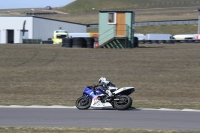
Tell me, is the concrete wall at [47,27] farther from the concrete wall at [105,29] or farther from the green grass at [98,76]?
the green grass at [98,76]

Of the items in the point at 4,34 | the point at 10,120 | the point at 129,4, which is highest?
the point at 129,4

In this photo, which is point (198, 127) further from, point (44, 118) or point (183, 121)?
point (44, 118)

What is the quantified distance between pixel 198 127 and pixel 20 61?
20.4 m

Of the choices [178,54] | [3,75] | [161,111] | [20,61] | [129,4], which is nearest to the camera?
[161,111]

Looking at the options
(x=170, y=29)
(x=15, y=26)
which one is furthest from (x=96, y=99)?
(x=170, y=29)

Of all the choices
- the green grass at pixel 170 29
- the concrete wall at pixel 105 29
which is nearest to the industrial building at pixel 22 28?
the green grass at pixel 170 29

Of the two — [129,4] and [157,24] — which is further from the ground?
[129,4]

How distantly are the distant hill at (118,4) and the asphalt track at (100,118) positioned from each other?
114920 mm

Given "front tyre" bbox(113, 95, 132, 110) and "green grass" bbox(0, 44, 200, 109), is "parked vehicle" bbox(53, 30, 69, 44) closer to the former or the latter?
"green grass" bbox(0, 44, 200, 109)

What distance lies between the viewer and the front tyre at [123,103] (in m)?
14.5

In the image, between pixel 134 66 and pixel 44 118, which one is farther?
pixel 134 66

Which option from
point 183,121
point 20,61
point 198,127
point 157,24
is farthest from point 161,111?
point 157,24

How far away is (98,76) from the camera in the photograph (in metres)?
24.1

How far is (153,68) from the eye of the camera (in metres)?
26.7
